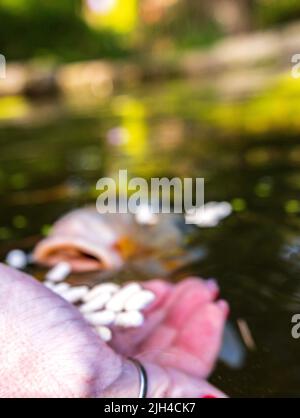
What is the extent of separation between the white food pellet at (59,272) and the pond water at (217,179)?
0.56m

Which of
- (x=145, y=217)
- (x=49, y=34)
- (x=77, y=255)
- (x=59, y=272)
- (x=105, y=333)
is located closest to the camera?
(x=105, y=333)

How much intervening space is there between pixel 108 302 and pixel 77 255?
0.74 metres

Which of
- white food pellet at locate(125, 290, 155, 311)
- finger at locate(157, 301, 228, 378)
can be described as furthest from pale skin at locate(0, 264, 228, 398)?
white food pellet at locate(125, 290, 155, 311)

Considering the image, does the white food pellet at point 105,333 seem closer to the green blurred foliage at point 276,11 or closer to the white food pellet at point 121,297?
the white food pellet at point 121,297

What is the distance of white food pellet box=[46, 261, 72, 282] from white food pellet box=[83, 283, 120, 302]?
0.33 meters

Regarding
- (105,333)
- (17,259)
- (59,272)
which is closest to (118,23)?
(17,259)

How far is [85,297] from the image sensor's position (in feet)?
9.09

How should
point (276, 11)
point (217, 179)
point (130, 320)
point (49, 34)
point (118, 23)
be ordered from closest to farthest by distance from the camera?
point (130, 320) → point (217, 179) → point (49, 34) → point (118, 23) → point (276, 11)

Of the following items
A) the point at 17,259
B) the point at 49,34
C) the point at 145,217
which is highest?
the point at 49,34

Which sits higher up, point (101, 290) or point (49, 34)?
point (49, 34)

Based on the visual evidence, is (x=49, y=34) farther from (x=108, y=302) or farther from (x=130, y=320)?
(x=130, y=320)

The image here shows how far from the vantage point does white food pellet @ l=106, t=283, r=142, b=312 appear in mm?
2592

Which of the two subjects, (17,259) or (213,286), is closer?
(213,286)

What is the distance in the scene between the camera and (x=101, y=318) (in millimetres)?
2473
